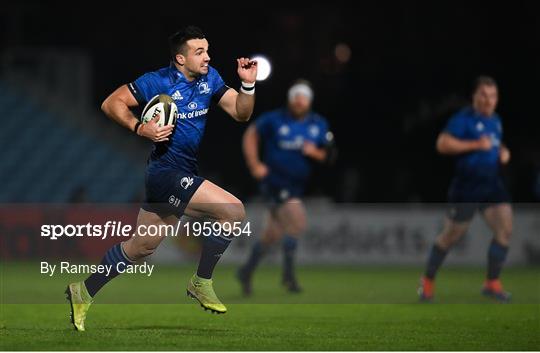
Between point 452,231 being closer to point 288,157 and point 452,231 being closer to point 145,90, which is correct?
point 288,157

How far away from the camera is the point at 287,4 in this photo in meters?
26.2

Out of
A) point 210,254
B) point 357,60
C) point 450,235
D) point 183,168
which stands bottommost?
point 450,235

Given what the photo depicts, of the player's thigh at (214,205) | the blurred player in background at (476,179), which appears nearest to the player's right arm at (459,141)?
the blurred player in background at (476,179)

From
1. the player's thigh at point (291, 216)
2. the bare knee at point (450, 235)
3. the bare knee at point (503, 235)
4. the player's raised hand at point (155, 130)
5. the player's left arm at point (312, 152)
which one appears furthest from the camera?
the player's left arm at point (312, 152)

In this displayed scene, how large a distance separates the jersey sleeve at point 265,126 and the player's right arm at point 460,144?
2.75m

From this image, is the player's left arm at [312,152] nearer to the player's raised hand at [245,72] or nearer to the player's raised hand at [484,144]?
the player's raised hand at [484,144]

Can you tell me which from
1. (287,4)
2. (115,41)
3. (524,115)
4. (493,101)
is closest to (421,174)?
(524,115)

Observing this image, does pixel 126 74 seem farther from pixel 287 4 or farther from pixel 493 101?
pixel 493 101

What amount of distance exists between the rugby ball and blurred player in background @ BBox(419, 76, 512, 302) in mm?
4598

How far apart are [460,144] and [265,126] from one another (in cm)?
304

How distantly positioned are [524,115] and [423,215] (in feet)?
17.3

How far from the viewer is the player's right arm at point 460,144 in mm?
12195

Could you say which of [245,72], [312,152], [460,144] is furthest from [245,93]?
[312,152]

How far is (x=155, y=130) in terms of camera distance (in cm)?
841
